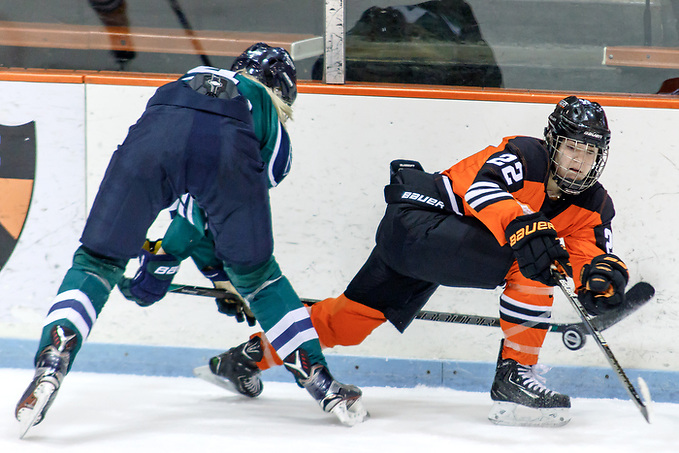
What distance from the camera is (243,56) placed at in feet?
6.78

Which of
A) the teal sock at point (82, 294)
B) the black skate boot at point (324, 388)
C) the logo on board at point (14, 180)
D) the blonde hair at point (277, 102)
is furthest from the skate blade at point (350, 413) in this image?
the logo on board at point (14, 180)

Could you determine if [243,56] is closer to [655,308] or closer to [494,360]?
[494,360]

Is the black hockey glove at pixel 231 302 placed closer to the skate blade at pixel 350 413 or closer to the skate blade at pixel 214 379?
the skate blade at pixel 214 379

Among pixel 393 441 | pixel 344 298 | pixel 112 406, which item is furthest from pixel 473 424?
pixel 112 406

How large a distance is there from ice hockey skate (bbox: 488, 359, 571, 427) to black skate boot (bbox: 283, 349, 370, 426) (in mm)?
449

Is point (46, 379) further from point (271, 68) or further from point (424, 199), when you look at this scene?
point (424, 199)

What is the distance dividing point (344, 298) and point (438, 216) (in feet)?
1.34

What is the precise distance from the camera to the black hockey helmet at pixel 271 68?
6.62 ft

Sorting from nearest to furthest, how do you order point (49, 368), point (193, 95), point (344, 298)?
point (49, 368) → point (193, 95) → point (344, 298)

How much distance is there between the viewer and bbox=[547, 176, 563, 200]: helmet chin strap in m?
2.10

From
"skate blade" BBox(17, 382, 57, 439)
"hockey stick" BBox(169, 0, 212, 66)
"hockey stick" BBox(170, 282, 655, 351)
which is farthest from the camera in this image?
"hockey stick" BBox(169, 0, 212, 66)

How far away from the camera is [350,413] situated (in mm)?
1987

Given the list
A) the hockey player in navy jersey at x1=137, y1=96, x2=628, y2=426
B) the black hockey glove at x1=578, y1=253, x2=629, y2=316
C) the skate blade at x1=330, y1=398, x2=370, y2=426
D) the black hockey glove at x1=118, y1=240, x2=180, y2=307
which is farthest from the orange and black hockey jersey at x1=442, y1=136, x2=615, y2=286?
the black hockey glove at x1=118, y1=240, x2=180, y2=307

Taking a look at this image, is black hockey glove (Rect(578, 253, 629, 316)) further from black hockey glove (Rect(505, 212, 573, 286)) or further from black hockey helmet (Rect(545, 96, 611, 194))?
black hockey helmet (Rect(545, 96, 611, 194))
